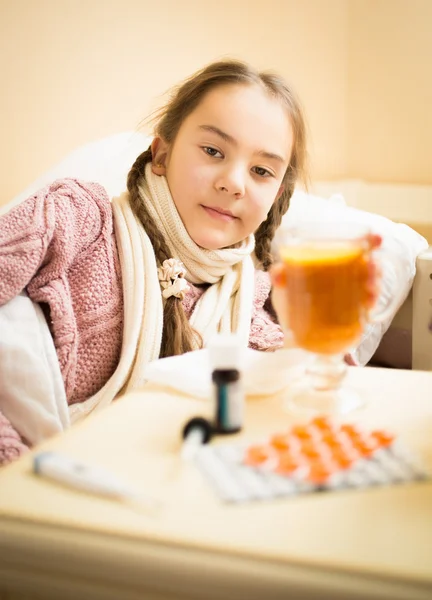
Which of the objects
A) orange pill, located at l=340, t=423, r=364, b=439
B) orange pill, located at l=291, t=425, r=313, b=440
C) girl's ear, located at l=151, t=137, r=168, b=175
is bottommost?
orange pill, located at l=340, t=423, r=364, b=439

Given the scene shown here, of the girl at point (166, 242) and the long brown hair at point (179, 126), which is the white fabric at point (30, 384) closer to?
the girl at point (166, 242)

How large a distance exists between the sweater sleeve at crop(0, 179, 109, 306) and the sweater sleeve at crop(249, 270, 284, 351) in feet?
1.15

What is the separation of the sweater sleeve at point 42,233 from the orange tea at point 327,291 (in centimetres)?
42

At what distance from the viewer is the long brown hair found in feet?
3.53

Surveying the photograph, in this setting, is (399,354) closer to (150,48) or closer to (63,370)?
(63,370)

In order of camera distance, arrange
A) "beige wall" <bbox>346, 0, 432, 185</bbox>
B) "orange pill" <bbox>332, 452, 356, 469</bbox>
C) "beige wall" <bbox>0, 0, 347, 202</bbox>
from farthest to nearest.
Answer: "beige wall" <bbox>346, 0, 432, 185</bbox> → "beige wall" <bbox>0, 0, 347, 202</bbox> → "orange pill" <bbox>332, 452, 356, 469</bbox>

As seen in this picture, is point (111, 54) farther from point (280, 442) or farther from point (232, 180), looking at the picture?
point (280, 442)

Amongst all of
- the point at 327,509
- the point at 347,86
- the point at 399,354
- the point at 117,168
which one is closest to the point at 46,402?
the point at 327,509

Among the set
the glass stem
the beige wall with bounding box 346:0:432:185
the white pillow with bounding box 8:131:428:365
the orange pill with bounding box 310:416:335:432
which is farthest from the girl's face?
the beige wall with bounding box 346:0:432:185

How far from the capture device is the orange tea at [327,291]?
645 mm

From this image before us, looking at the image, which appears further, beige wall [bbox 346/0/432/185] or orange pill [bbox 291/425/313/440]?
beige wall [bbox 346/0/432/185]

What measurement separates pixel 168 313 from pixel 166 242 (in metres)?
0.14

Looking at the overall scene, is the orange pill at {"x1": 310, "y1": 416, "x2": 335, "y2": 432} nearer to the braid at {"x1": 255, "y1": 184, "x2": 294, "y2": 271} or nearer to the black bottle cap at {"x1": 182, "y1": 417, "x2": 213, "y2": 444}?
the black bottle cap at {"x1": 182, "y1": 417, "x2": 213, "y2": 444}

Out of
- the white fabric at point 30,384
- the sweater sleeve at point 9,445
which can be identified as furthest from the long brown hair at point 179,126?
the sweater sleeve at point 9,445
